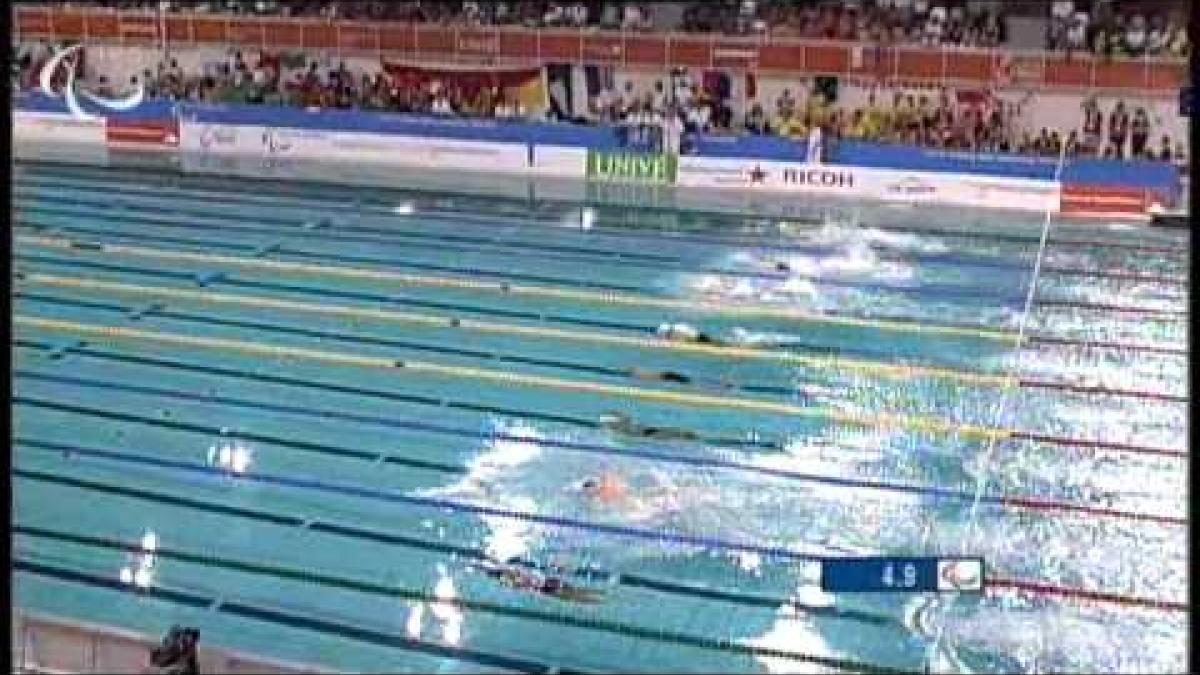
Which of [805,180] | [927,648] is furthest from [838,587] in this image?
[805,180]

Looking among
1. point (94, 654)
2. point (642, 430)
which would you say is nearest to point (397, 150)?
point (642, 430)

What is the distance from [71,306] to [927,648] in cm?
600

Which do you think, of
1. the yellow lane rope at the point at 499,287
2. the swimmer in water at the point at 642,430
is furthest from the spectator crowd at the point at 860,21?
the swimmer in water at the point at 642,430

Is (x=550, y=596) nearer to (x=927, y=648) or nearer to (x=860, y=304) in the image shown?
(x=927, y=648)

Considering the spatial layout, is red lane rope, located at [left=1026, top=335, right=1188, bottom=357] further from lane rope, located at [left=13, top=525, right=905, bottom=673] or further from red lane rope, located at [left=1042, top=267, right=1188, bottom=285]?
lane rope, located at [left=13, top=525, right=905, bottom=673]

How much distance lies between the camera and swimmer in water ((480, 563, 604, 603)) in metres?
5.72

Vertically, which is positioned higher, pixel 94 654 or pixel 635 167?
pixel 635 167

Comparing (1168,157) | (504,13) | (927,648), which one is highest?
(504,13)

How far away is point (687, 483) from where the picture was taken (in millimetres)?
6855

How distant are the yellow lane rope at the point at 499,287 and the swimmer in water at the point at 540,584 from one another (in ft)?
13.0

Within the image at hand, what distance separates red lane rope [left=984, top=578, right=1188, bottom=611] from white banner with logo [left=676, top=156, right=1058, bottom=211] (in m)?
7.52

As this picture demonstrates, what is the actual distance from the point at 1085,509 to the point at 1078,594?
85cm

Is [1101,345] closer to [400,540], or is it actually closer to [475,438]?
[475,438]

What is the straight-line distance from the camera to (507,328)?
9.35 metres
